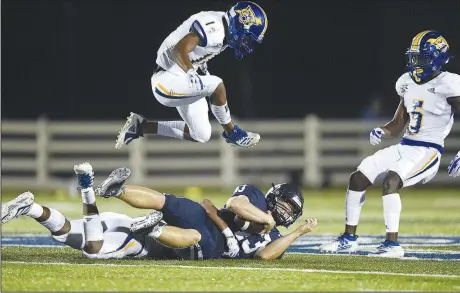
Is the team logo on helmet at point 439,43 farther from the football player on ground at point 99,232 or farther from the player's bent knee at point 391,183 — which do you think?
the football player on ground at point 99,232

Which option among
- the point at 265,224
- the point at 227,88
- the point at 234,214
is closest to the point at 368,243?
the point at 234,214

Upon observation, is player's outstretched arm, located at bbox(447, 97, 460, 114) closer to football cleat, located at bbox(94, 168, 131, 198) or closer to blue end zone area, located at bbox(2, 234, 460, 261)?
blue end zone area, located at bbox(2, 234, 460, 261)

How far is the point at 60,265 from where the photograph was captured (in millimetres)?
6645

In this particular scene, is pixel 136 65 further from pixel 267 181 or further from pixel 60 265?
pixel 60 265

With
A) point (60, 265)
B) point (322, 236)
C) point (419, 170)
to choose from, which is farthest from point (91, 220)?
point (322, 236)

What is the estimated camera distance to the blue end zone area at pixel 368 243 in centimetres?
783

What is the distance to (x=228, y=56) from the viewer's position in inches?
755

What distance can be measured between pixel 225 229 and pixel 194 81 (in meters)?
1.30

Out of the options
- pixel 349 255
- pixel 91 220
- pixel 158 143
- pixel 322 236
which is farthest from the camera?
pixel 158 143

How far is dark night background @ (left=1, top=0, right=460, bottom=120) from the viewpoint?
19.4 m

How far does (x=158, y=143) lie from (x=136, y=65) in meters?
3.60

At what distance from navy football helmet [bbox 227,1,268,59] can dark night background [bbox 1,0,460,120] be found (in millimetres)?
11267

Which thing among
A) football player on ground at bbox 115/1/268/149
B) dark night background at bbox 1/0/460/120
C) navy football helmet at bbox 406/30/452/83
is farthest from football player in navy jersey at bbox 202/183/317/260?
dark night background at bbox 1/0/460/120

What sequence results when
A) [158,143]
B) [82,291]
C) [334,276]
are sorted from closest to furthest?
[82,291] < [334,276] < [158,143]
